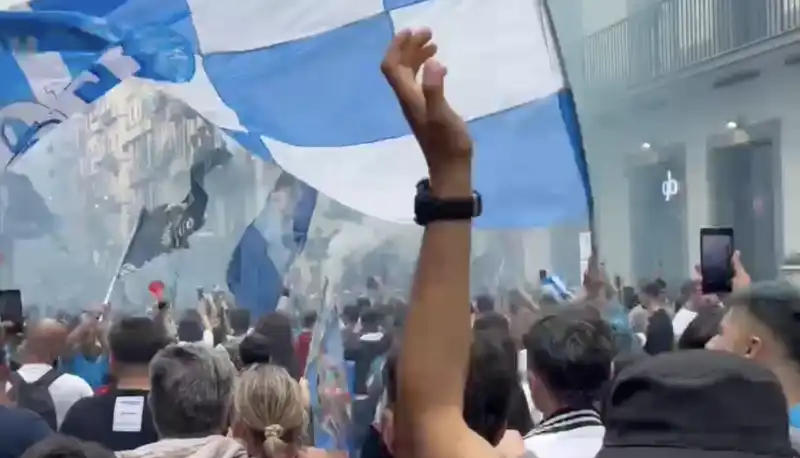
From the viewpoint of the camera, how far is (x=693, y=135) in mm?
10828

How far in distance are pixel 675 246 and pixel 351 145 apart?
5.58 m

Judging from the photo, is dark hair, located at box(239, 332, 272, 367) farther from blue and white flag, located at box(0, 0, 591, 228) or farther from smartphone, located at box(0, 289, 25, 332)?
blue and white flag, located at box(0, 0, 591, 228)

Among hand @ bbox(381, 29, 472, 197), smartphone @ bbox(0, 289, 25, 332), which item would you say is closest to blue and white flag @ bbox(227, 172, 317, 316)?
smartphone @ bbox(0, 289, 25, 332)

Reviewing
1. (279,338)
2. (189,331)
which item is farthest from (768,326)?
(189,331)

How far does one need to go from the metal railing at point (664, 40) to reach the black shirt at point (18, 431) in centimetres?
828

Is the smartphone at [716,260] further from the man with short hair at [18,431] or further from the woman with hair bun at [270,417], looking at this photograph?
the man with short hair at [18,431]

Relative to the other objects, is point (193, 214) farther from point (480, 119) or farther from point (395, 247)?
point (395, 247)

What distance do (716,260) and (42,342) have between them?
2.09m

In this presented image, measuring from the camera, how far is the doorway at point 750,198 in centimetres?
1008

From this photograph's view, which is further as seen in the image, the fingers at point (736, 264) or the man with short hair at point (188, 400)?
the fingers at point (736, 264)

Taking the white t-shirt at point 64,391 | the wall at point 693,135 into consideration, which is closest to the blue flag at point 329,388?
the white t-shirt at point 64,391

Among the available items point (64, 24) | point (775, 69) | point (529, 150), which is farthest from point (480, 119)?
point (775, 69)

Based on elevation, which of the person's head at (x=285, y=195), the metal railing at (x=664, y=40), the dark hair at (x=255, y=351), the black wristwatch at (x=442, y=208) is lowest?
the dark hair at (x=255, y=351)

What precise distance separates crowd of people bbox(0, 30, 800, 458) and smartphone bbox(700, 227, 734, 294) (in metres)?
0.10
